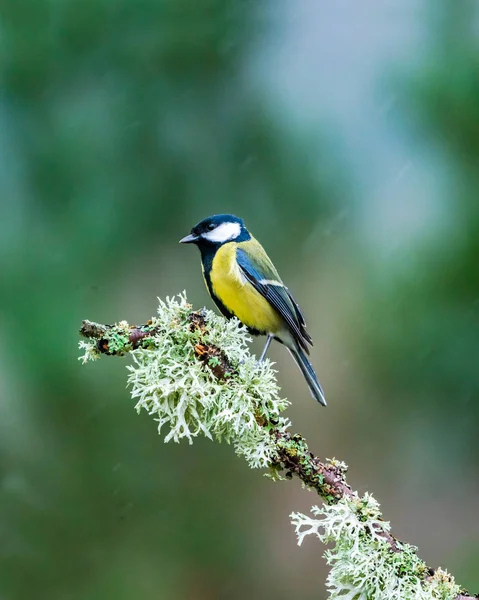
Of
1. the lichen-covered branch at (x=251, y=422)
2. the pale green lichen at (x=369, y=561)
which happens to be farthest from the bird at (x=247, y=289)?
the pale green lichen at (x=369, y=561)

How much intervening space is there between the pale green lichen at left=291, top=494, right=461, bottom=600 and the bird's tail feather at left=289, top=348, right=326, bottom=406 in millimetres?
581

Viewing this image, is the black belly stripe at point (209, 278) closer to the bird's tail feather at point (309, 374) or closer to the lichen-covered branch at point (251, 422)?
the bird's tail feather at point (309, 374)

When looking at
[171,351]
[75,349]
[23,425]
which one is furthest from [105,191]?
[171,351]

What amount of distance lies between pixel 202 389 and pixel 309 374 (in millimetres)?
619

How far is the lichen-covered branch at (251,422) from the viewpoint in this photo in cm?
88

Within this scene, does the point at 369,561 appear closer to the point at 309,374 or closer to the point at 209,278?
the point at 309,374

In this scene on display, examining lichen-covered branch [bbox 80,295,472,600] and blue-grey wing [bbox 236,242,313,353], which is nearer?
lichen-covered branch [bbox 80,295,472,600]

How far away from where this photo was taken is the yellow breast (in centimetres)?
157

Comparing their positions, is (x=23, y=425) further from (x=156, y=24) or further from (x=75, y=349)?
(x=156, y=24)

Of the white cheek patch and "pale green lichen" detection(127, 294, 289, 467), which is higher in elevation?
the white cheek patch

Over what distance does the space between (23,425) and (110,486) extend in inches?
17.1

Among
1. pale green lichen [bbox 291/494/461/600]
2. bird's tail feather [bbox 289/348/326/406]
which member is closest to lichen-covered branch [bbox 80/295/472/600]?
pale green lichen [bbox 291/494/461/600]

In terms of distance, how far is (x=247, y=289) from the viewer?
1.58 meters

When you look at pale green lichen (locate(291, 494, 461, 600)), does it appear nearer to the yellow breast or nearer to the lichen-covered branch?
the lichen-covered branch
